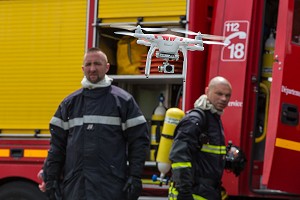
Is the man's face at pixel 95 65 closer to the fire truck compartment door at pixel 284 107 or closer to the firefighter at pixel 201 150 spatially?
the firefighter at pixel 201 150

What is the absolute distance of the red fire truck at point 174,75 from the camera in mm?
4941

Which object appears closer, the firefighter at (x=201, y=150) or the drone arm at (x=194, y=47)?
the drone arm at (x=194, y=47)

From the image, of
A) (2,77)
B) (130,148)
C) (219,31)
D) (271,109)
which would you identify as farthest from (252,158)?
(2,77)

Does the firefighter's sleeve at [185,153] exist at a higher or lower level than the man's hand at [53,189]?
higher

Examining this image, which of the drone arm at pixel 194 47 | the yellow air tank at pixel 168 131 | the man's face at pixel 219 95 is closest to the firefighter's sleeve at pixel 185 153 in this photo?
the man's face at pixel 219 95

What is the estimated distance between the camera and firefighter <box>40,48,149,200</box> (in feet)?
13.6

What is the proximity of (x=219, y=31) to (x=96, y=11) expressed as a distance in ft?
3.82

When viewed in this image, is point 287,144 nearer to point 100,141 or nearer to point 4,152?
point 100,141

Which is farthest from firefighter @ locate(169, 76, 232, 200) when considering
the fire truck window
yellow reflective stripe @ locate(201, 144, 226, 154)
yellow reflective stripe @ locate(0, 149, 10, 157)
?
yellow reflective stripe @ locate(0, 149, 10, 157)

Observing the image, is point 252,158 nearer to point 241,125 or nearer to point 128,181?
point 241,125

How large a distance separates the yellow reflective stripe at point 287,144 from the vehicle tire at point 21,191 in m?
2.22

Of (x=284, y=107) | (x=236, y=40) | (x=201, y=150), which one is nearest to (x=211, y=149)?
(x=201, y=150)

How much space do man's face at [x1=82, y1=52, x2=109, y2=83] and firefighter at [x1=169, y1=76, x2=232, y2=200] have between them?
0.66 m

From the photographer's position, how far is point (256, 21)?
210 inches
